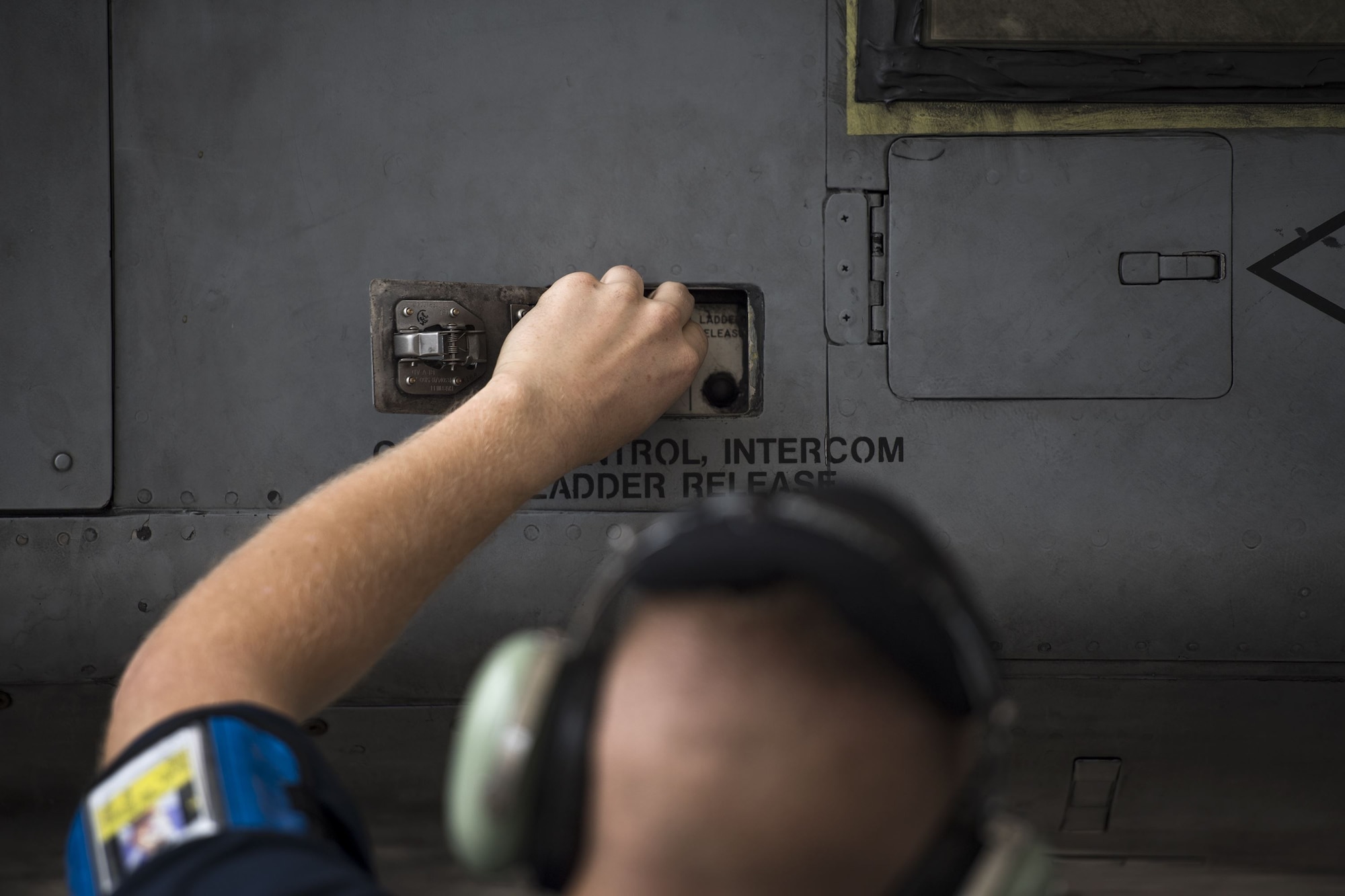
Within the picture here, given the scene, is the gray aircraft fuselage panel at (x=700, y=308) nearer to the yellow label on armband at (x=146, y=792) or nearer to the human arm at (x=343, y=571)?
the human arm at (x=343, y=571)

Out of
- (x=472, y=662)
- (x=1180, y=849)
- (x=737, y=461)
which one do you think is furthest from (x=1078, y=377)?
(x=472, y=662)

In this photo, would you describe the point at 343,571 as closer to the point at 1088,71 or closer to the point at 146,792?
the point at 146,792

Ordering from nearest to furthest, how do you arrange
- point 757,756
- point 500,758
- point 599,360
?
point 757,756, point 500,758, point 599,360

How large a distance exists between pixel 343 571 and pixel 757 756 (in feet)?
1.41

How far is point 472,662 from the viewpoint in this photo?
167 centimetres

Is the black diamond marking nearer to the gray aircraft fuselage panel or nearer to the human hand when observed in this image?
the gray aircraft fuselage panel

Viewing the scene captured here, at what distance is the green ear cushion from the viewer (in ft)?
1.80

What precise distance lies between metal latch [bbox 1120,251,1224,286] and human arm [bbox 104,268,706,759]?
3.40ft

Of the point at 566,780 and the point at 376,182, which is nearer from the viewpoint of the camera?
the point at 566,780

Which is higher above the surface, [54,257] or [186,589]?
[54,257]

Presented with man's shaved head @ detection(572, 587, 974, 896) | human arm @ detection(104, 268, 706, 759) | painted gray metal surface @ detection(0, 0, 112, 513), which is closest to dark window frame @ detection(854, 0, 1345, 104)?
human arm @ detection(104, 268, 706, 759)

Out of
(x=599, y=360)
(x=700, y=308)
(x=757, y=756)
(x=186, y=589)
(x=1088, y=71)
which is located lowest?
(x=186, y=589)

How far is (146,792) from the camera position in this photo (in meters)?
0.64

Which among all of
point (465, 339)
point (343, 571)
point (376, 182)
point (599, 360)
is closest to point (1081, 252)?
point (599, 360)
